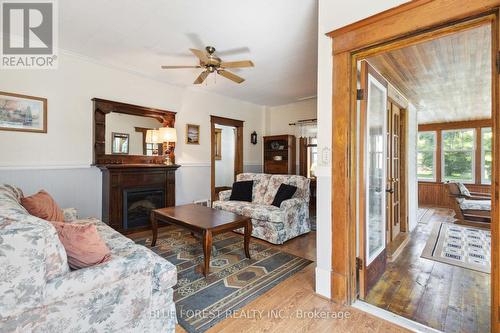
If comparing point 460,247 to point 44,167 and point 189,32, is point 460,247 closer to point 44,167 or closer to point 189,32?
point 189,32

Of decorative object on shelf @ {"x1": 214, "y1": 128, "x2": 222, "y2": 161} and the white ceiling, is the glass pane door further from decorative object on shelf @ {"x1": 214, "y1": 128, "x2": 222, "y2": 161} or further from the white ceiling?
decorative object on shelf @ {"x1": 214, "y1": 128, "x2": 222, "y2": 161}

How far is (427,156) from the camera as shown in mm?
6984

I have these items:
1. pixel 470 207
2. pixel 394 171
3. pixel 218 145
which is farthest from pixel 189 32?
pixel 470 207

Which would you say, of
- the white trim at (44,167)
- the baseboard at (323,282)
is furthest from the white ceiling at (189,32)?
the baseboard at (323,282)

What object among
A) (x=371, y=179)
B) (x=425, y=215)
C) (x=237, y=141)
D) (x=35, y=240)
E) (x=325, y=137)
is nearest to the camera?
(x=35, y=240)

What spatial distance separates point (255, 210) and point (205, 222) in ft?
3.39

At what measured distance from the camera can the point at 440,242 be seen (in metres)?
3.58

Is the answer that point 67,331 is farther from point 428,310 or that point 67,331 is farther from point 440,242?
point 440,242

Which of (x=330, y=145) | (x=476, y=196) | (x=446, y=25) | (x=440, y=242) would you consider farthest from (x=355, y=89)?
(x=476, y=196)

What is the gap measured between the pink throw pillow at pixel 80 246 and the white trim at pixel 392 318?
1.88 metres

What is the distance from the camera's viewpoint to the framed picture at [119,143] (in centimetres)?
392

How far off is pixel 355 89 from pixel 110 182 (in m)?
3.47

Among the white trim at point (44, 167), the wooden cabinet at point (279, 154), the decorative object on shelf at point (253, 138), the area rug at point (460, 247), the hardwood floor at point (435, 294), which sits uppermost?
the decorative object on shelf at point (253, 138)

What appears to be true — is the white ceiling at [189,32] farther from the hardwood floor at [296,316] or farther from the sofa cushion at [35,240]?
the hardwood floor at [296,316]
